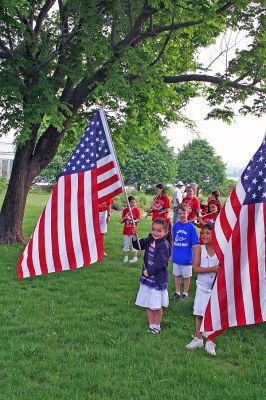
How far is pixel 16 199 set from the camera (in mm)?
13305

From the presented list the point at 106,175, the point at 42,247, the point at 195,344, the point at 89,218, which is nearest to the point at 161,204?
the point at 106,175

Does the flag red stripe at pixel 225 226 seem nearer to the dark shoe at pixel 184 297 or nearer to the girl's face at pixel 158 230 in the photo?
the girl's face at pixel 158 230

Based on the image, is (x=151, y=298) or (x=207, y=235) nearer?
(x=207, y=235)

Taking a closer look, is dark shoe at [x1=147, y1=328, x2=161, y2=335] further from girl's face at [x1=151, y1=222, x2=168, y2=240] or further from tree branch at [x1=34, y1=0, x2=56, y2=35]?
tree branch at [x1=34, y1=0, x2=56, y2=35]

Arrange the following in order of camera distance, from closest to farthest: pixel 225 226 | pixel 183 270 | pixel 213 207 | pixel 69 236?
pixel 225 226, pixel 69 236, pixel 183 270, pixel 213 207

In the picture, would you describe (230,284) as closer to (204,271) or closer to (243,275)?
(243,275)

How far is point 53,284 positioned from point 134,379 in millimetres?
4540

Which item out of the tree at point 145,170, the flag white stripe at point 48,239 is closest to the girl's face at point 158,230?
the flag white stripe at point 48,239

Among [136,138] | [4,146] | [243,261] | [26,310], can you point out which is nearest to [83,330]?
[26,310]

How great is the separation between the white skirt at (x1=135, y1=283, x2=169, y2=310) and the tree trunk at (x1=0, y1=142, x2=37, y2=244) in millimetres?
7678

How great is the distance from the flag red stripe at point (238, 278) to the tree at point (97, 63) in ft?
18.7

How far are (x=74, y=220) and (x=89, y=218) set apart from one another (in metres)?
0.20

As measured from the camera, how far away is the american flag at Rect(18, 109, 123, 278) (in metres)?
5.98

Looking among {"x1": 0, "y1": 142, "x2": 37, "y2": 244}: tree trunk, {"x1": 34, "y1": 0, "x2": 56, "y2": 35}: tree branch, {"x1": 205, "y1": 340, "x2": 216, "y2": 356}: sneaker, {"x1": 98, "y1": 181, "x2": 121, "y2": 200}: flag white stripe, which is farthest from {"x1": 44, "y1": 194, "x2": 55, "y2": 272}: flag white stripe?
{"x1": 34, "y1": 0, "x2": 56, "y2": 35}: tree branch
